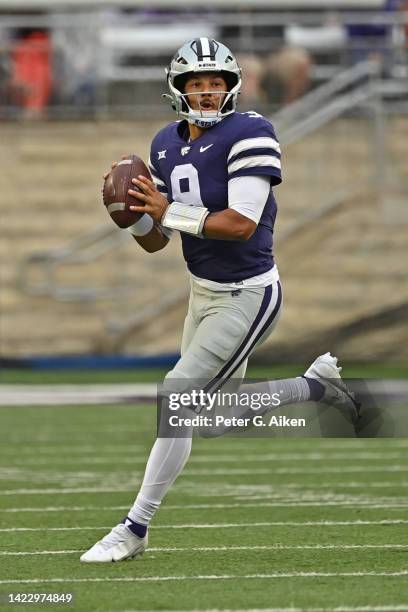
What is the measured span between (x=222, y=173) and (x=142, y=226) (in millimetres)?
356

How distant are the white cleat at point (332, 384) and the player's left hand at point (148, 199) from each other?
895mm

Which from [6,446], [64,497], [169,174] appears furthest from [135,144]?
[169,174]

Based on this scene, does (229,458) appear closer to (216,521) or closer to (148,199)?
(216,521)

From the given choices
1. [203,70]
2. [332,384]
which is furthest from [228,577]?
[203,70]

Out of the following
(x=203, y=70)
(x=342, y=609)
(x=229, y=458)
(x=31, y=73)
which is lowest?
(x=342, y=609)

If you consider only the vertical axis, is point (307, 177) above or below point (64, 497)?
above

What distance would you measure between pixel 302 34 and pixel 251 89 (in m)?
0.78

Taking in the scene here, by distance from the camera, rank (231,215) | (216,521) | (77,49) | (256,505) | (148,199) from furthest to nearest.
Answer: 1. (77,49)
2. (256,505)
3. (216,521)
4. (148,199)
5. (231,215)

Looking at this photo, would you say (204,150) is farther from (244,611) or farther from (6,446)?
(6,446)

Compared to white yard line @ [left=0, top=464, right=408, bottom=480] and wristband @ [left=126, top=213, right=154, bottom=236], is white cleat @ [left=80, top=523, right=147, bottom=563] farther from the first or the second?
white yard line @ [left=0, top=464, right=408, bottom=480]

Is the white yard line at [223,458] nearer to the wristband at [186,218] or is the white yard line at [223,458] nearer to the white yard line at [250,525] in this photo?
the white yard line at [250,525]

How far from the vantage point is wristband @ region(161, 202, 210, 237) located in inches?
195

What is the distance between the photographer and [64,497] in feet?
22.3

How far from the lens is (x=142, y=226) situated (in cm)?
523
